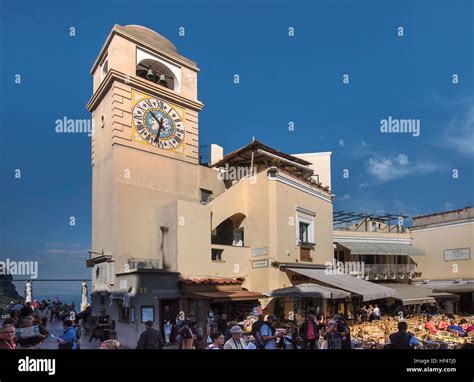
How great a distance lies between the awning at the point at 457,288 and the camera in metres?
22.3

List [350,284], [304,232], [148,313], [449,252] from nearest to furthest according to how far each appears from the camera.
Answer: [148,313] → [350,284] → [304,232] → [449,252]

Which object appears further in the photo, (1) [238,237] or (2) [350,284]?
(1) [238,237]

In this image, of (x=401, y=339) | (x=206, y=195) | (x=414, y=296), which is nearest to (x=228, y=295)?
(x=206, y=195)

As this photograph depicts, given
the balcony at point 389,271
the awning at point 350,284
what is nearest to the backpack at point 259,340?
the awning at point 350,284

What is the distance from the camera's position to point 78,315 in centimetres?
1466

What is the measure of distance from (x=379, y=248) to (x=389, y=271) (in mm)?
2041

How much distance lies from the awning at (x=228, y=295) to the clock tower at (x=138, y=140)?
2.69m

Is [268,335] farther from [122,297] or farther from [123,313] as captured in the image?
[123,313]

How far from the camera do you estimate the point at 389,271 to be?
22.9 meters

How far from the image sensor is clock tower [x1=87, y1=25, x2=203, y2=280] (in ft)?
46.4

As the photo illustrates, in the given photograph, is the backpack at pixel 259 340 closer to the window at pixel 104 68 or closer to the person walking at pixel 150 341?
the person walking at pixel 150 341

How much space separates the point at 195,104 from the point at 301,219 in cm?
673
